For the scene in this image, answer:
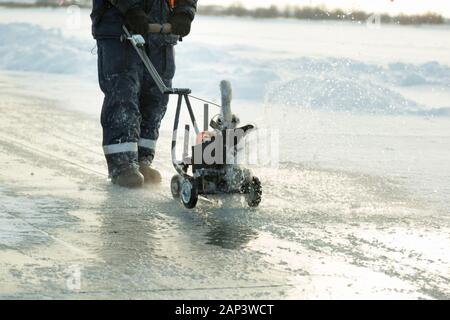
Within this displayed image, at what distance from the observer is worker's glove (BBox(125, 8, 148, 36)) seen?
767 cm

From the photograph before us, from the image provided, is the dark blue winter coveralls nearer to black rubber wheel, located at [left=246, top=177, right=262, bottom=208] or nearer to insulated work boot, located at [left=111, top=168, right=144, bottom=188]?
insulated work boot, located at [left=111, top=168, right=144, bottom=188]

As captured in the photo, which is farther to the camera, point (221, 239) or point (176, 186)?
point (176, 186)

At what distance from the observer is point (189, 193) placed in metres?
6.84

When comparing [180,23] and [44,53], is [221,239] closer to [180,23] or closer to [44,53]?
[180,23]

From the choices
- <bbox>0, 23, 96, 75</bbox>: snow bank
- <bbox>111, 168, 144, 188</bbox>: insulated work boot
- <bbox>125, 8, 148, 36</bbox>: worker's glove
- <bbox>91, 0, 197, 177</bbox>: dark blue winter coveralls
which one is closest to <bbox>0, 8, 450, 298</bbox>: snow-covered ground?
<bbox>111, 168, 144, 188</bbox>: insulated work boot

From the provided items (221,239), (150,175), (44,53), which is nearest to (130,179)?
(150,175)

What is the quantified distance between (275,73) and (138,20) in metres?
9.99

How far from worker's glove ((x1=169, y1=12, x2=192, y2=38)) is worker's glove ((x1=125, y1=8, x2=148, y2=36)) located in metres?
0.28

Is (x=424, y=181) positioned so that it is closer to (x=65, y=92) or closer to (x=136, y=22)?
(x=136, y=22)

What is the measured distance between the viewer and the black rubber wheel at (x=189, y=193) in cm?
682

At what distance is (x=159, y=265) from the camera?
5.34m

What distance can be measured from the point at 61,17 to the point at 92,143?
31965 mm

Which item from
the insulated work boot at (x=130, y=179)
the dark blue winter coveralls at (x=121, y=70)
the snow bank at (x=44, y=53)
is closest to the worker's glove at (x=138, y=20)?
the dark blue winter coveralls at (x=121, y=70)

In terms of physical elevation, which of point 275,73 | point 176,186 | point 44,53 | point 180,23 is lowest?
point 44,53
